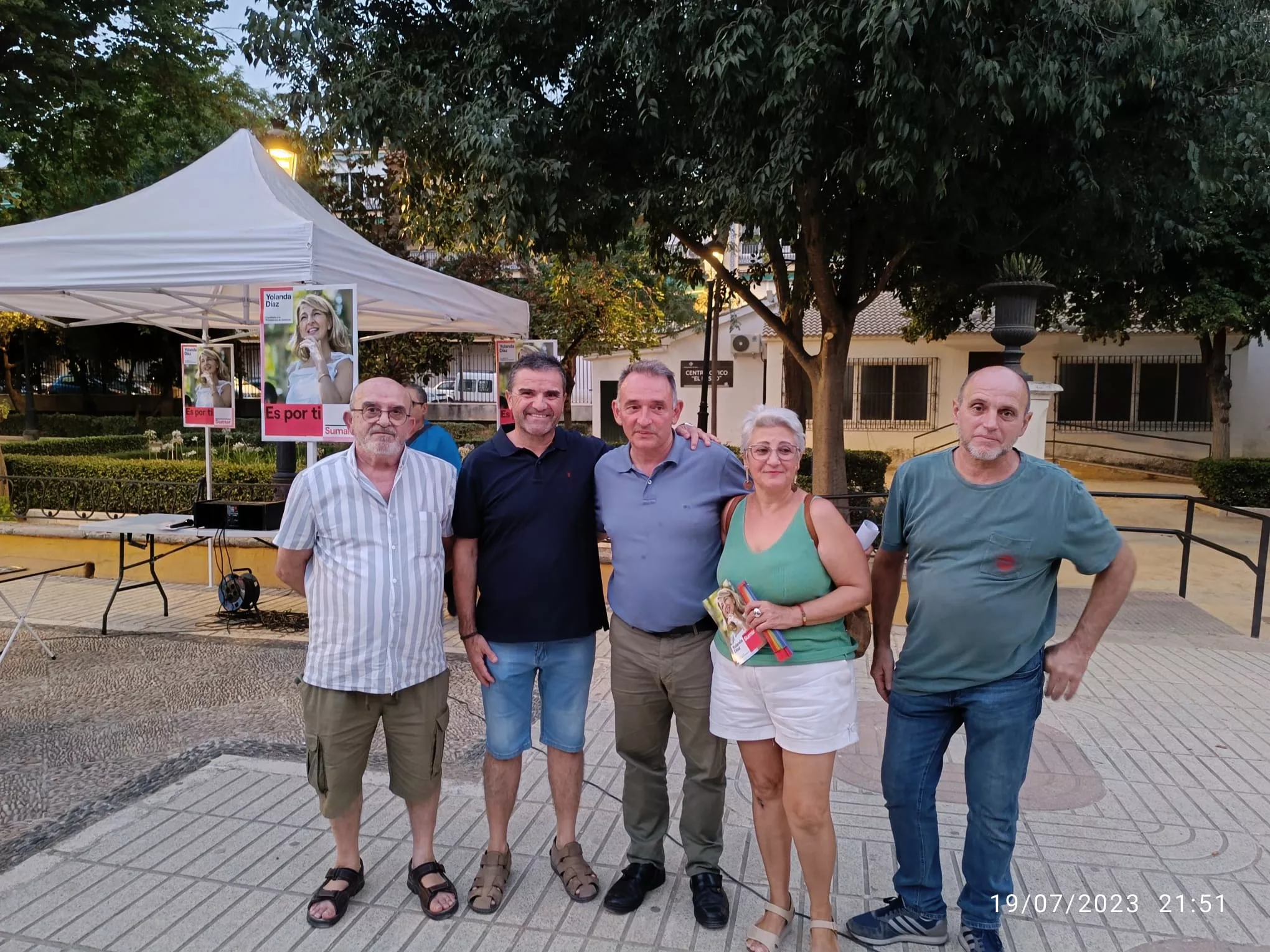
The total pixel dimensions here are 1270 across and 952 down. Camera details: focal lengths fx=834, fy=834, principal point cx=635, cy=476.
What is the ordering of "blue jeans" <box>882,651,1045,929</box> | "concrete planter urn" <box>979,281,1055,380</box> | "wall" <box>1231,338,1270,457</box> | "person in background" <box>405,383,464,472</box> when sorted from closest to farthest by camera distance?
1. "blue jeans" <box>882,651,1045,929</box>
2. "person in background" <box>405,383,464,472</box>
3. "concrete planter urn" <box>979,281,1055,380</box>
4. "wall" <box>1231,338,1270,457</box>

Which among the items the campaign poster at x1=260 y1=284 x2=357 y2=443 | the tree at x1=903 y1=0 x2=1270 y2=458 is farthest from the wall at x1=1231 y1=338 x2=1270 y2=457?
the campaign poster at x1=260 y1=284 x2=357 y2=443

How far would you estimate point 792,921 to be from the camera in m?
2.75

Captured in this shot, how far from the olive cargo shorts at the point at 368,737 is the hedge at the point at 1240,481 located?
1602 cm

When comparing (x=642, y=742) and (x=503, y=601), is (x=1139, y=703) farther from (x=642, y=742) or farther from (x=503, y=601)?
(x=503, y=601)

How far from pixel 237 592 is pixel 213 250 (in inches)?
105

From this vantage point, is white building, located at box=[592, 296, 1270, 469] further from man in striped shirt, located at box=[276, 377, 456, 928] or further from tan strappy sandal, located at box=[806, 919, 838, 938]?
tan strappy sandal, located at box=[806, 919, 838, 938]

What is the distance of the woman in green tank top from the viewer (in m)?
2.43

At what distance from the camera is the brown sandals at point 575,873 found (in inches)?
113

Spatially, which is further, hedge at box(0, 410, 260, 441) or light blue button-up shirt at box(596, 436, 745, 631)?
hedge at box(0, 410, 260, 441)

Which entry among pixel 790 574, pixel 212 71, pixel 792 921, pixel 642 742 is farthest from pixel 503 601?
pixel 212 71

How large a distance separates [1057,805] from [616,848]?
76.6 inches

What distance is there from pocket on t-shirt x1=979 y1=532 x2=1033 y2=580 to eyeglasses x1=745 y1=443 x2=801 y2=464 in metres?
0.61

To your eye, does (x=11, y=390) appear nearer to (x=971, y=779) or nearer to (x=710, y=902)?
(x=710, y=902)

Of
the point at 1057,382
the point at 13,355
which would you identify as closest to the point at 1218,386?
the point at 1057,382
